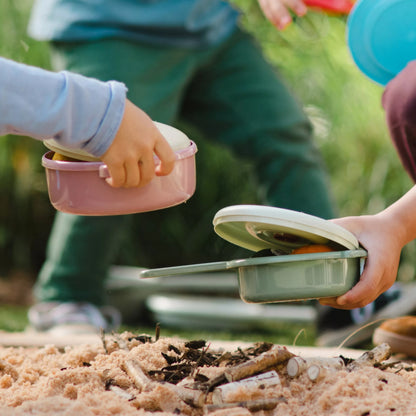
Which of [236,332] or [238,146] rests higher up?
[238,146]

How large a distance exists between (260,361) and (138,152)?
359 mm

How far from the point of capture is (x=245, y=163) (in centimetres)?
285

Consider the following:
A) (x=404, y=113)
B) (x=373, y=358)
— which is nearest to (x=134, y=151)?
(x=373, y=358)

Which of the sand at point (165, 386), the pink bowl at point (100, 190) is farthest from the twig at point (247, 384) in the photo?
the pink bowl at point (100, 190)

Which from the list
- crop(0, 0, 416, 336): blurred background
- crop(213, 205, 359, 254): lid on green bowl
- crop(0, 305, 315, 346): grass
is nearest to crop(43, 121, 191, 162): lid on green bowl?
crop(213, 205, 359, 254): lid on green bowl

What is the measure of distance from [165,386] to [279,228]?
279mm

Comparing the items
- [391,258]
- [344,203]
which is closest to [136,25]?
[391,258]

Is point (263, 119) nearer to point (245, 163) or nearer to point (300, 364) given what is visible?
point (245, 163)

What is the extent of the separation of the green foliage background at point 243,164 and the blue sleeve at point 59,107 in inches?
74.3

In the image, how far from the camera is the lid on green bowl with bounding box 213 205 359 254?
1.01 m

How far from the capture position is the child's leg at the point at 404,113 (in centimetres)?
147

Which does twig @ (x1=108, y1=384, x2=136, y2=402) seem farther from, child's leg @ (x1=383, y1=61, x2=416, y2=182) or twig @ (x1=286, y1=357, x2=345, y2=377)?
child's leg @ (x1=383, y1=61, x2=416, y2=182)

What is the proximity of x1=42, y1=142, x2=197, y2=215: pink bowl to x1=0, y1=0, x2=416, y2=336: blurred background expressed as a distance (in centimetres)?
173

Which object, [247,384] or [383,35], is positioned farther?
[383,35]
